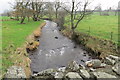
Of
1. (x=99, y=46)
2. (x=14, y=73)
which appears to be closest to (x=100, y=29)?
(x=99, y=46)

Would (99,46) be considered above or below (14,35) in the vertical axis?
below

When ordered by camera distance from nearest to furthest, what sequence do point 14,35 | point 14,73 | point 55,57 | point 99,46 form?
point 14,73 → point 55,57 → point 99,46 → point 14,35

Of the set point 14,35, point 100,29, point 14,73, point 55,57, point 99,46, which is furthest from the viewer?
point 100,29

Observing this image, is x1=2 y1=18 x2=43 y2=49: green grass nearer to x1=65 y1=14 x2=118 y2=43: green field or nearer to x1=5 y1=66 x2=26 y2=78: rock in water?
x1=5 y1=66 x2=26 y2=78: rock in water

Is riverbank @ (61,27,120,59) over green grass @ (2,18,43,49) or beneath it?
beneath

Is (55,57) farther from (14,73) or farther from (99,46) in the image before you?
(14,73)

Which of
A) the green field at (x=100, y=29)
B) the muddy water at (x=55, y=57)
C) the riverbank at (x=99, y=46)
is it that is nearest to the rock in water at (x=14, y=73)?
the muddy water at (x=55, y=57)

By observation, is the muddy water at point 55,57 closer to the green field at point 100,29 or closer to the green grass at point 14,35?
the green grass at point 14,35

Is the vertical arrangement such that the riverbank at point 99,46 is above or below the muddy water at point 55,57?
above

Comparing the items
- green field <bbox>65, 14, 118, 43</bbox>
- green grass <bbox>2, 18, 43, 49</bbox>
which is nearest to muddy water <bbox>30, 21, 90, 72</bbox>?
green grass <bbox>2, 18, 43, 49</bbox>

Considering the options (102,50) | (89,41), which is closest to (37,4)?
(89,41)

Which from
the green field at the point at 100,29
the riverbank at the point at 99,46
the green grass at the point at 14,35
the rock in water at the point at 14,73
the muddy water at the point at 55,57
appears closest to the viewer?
the rock in water at the point at 14,73

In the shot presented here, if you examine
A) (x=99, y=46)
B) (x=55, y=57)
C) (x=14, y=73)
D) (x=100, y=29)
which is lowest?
(x=55, y=57)

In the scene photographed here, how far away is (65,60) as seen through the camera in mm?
16812
